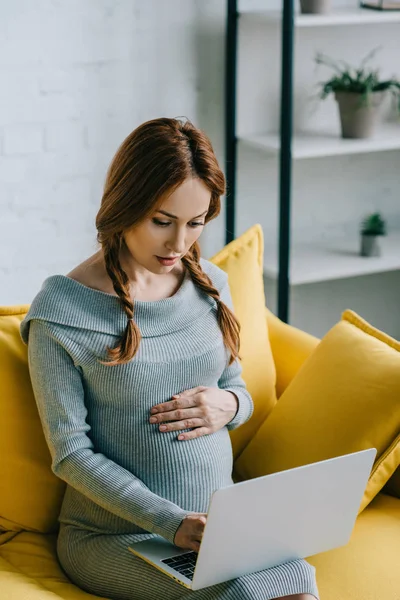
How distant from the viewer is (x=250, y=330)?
1923 mm

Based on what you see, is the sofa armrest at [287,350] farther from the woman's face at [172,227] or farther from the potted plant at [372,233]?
the potted plant at [372,233]

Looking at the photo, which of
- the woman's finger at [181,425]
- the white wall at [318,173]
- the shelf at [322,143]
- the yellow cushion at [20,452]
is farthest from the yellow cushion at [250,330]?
the white wall at [318,173]

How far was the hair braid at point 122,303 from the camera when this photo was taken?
152cm

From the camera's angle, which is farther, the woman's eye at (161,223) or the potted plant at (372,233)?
the potted plant at (372,233)

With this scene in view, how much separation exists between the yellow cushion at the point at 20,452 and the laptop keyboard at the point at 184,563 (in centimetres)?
35

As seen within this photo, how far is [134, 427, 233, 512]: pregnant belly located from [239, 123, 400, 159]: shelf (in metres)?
1.39

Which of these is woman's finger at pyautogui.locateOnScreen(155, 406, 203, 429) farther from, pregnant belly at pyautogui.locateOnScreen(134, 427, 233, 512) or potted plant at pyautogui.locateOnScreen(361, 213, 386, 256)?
potted plant at pyautogui.locateOnScreen(361, 213, 386, 256)

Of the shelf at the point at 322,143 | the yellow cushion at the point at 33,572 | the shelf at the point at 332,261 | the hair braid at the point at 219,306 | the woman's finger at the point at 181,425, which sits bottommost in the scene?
A: the yellow cushion at the point at 33,572

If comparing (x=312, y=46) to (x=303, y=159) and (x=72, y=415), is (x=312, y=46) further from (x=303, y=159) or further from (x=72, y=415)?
(x=72, y=415)

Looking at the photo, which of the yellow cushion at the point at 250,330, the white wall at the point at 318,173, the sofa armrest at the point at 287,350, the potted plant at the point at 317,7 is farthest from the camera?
the white wall at the point at 318,173

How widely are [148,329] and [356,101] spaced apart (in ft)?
5.15

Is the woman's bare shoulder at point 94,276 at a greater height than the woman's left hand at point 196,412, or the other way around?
the woman's bare shoulder at point 94,276

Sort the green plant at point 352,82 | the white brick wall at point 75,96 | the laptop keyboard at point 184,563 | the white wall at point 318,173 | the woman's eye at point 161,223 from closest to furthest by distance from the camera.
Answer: the laptop keyboard at point 184,563 < the woman's eye at point 161,223 < the white brick wall at point 75,96 < the green plant at point 352,82 < the white wall at point 318,173

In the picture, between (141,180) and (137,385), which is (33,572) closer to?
(137,385)
